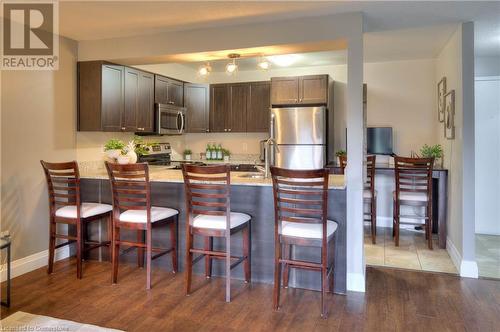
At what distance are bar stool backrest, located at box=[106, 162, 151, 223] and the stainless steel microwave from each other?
5.83 ft

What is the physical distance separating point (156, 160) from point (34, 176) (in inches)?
84.5

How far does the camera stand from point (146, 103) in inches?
197

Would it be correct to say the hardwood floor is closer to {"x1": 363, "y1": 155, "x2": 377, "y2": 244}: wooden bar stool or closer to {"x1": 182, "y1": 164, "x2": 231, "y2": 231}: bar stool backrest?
{"x1": 182, "y1": 164, "x2": 231, "y2": 231}: bar stool backrest

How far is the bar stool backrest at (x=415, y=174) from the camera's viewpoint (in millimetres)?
4488

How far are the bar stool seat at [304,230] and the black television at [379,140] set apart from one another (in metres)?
3.08

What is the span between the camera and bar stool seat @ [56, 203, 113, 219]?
3.63 meters

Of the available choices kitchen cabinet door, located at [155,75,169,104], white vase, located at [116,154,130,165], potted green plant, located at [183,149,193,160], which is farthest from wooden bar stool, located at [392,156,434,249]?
potted green plant, located at [183,149,193,160]

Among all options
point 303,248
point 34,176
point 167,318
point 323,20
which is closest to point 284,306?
point 303,248

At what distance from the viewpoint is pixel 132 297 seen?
10.4 ft

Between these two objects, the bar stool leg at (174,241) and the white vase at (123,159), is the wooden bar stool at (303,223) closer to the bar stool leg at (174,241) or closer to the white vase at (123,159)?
the bar stool leg at (174,241)

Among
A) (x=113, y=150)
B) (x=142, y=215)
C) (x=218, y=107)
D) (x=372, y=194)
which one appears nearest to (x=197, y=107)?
(x=218, y=107)

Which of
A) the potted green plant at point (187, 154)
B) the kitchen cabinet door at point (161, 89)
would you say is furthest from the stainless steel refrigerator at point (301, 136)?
the potted green plant at point (187, 154)

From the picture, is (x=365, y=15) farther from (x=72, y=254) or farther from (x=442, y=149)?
(x=72, y=254)

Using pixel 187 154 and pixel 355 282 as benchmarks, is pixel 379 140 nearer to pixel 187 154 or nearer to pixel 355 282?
pixel 355 282
